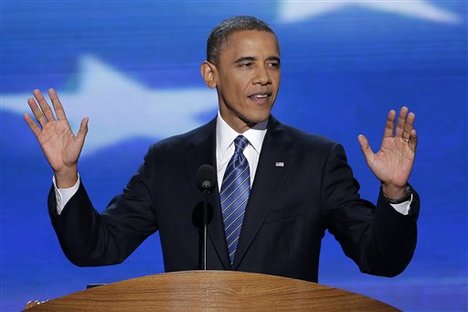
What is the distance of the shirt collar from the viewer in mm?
3002

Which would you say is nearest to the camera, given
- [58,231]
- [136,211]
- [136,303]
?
[136,303]

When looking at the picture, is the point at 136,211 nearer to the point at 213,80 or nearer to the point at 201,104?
the point at 213,80

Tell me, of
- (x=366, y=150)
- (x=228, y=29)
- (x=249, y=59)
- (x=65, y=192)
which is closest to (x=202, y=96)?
(x=228, y=29)

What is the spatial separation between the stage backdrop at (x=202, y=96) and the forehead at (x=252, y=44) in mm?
938

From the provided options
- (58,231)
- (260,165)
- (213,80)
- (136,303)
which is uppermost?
(213,80)

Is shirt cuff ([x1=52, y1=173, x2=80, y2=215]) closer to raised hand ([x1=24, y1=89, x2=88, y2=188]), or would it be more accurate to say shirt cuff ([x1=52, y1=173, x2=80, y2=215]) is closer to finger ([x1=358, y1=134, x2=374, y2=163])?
raised hand ([x1=24, y1=89, x2=88, y2=188])

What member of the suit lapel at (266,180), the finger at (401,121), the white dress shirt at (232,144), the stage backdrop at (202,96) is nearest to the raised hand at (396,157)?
the finger at (401,121)

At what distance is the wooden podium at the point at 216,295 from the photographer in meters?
2.01

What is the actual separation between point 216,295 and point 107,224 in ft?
3.29

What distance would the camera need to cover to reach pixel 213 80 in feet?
10.4

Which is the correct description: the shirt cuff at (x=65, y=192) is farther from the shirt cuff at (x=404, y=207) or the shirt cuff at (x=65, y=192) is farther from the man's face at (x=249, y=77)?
the shirt cuff at (x=404, y=207)

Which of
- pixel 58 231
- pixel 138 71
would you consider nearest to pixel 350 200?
pixel 58 231

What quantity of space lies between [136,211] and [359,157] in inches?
50.2

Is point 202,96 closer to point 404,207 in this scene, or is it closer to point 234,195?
point 234,195
